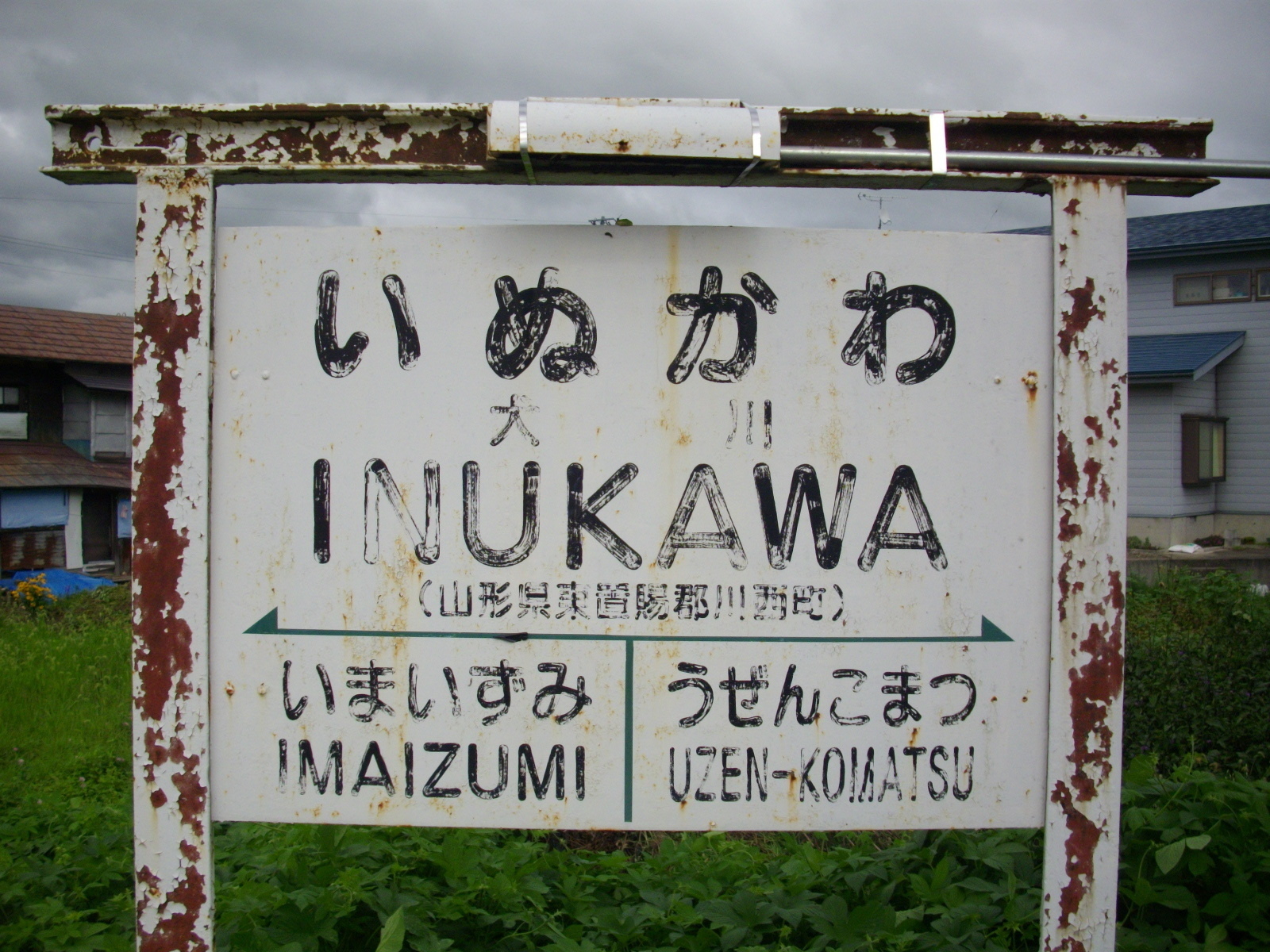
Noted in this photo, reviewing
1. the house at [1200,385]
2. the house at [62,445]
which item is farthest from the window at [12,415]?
the house at [1200,385]

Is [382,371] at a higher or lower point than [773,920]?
higher

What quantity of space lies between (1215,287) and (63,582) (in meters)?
23.0

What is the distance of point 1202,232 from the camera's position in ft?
60.5

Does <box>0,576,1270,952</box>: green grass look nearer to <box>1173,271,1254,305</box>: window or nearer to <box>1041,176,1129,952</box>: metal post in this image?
<box>1041,176,1129,952</box>: metal post

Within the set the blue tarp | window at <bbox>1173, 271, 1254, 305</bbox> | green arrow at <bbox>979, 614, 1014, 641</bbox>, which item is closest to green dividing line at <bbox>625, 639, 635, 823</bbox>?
green arrow at <bbox>979, 614, 1014, 641</bbox>

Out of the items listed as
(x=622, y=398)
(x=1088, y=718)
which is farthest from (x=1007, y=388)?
(x=622, y=398)

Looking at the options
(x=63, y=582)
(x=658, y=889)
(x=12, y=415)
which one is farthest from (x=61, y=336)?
(x=658, y=889)

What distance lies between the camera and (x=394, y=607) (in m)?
1.90

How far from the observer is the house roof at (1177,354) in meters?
15.9

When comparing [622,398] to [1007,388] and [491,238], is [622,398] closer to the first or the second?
[491,238]

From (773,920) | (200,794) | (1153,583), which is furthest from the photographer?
(1153,583)

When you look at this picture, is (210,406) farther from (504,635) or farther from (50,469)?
(50,469)

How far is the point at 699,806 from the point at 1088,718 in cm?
88

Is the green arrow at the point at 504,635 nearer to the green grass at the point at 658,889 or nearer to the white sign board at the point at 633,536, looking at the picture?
the white sign board at the point at 633,536
